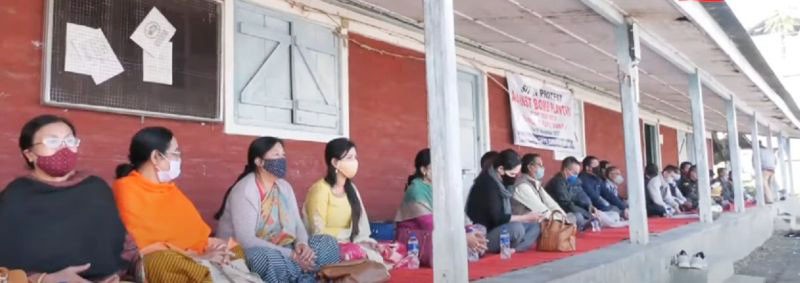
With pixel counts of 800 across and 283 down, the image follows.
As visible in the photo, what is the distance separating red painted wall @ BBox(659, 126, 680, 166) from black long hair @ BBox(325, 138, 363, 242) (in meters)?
13.4

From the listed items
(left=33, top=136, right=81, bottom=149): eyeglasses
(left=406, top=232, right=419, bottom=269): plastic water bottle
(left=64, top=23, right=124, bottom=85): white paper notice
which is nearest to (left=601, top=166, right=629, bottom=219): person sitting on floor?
(left=406, top=232, right=419, bottom=269): plastic water bottle

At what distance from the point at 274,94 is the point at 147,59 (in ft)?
4.19

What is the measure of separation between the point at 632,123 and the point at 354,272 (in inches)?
136

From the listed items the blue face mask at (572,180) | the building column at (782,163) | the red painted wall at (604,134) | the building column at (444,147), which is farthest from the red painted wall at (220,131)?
the building column at (782,163)

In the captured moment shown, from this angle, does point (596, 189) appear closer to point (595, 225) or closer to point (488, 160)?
point (595, 225)

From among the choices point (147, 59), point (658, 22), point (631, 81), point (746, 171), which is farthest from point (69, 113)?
point (746, 171)

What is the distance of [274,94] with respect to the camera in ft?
19.6

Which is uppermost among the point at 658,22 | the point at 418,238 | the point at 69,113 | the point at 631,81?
the point at 658,22

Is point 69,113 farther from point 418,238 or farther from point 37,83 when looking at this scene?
point 418,238

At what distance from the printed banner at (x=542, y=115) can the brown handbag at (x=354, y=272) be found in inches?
224

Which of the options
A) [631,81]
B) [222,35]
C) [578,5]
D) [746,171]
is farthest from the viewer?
[746,171]

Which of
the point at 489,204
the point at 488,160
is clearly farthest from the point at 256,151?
the point at 488,160

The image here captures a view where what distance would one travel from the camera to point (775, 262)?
377 inches

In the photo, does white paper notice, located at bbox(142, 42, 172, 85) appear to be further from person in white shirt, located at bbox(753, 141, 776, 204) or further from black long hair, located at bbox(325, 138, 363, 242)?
person in white shirt, located at bbox(753, 141, 776, 204)
